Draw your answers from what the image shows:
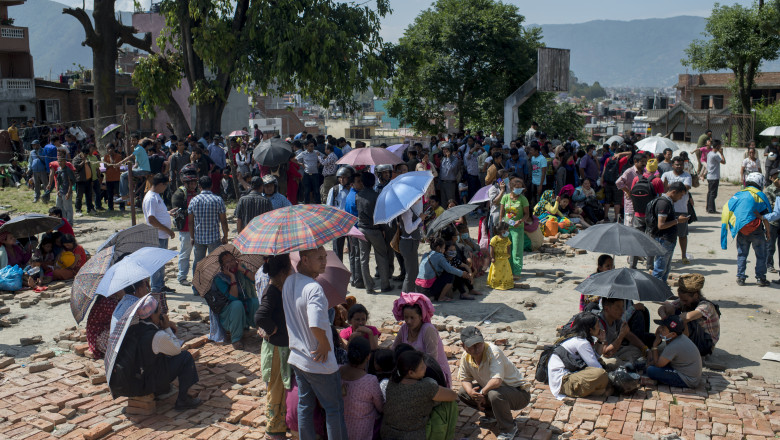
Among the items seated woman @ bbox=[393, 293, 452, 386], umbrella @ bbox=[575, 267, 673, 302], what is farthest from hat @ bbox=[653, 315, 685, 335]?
seated woman @ bbox=[393, 293, 452, 386]

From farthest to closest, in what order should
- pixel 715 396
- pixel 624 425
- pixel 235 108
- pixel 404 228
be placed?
1. pixel 235 108
2. pixel 404 228
3. pixel 715 396
4. pixel 624 425

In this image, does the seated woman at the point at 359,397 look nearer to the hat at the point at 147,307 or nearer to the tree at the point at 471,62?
the hat at the point at 147,307

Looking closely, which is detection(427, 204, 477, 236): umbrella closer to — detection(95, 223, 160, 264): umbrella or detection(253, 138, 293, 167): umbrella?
detection(95, 223, 160, 264): umbrella

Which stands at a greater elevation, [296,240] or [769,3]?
[769,3]

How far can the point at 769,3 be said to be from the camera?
109 ft

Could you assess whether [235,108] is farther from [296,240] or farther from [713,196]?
[296,240]

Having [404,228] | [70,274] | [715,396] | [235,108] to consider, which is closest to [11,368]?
[70,274]

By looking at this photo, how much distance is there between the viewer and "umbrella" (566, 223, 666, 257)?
7910mm

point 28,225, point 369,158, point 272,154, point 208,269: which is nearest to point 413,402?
point 208,269

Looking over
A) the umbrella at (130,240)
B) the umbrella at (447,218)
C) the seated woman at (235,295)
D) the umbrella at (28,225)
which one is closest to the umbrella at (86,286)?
the umbrella at (130,240)

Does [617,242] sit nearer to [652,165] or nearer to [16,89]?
[652,165]

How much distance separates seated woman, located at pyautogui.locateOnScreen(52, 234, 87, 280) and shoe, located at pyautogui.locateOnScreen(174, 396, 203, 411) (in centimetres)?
539

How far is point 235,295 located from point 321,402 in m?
3.07

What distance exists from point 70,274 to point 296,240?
23.7ft
